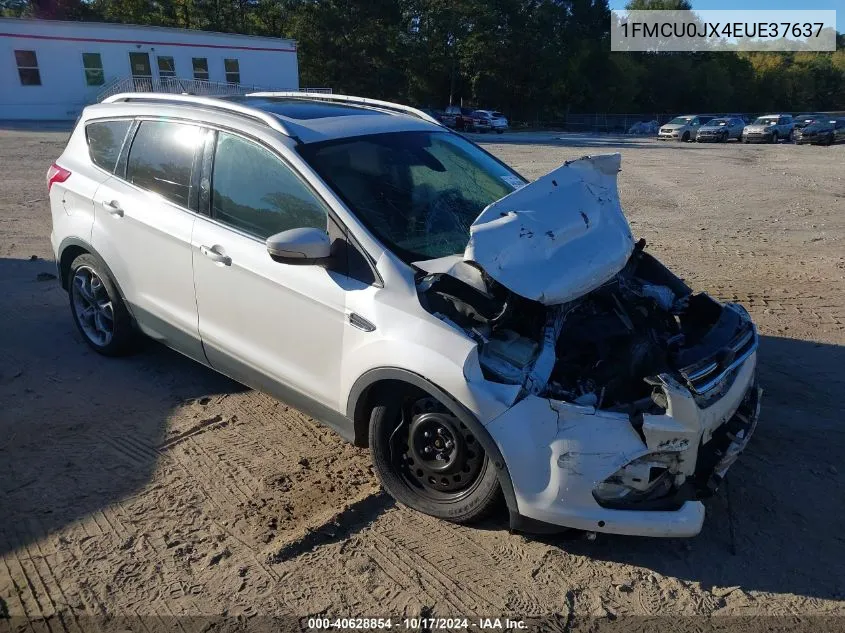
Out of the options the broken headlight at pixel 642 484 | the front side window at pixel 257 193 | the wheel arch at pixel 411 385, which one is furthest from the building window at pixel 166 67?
the broken headlight at pixel 642 484

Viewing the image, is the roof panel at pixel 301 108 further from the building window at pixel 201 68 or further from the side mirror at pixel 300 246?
the building window at pixel 201 68

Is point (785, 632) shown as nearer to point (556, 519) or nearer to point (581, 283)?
point (556, 519)

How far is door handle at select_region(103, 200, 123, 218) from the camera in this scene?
4402mm

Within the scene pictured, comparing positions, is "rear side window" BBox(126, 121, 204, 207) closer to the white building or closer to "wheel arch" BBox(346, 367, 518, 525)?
"wheel arch" BBox(346, 367, 518, 525)

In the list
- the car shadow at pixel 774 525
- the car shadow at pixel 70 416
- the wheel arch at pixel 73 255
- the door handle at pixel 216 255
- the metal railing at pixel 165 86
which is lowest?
the car shadow at pixel 774 525

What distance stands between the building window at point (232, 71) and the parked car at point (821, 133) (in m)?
29.0

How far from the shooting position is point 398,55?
161 ft

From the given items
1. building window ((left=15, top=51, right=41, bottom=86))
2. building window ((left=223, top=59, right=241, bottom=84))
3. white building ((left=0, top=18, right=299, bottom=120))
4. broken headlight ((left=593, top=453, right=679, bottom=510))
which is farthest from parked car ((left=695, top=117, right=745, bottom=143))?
broken headlight ((left=593, top=453, right=679, bottom=510))

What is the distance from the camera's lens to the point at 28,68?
30.2 metres

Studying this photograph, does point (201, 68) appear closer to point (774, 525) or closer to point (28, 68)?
point (28, 68)

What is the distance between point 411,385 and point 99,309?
Result: 9.84 ft

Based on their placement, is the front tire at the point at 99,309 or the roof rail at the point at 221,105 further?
the front tire at the point at 99,309

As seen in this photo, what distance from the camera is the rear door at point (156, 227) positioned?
4.03 metres

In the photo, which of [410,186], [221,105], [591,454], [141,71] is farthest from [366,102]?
[141,71]
